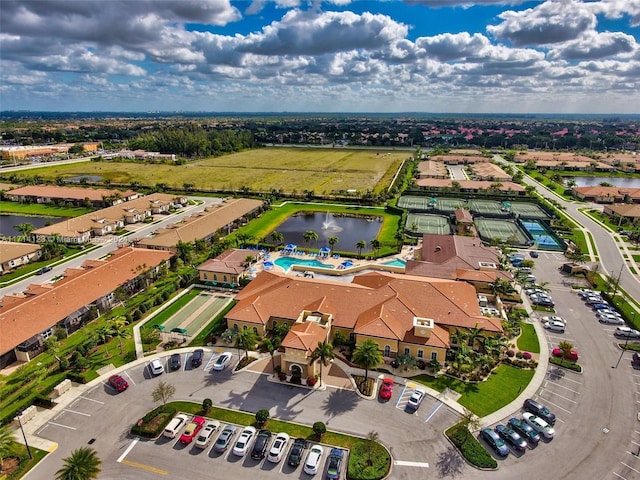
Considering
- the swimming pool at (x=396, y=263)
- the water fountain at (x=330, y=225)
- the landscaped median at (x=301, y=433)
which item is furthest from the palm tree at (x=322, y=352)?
the water fountain at (x=330, y=225)

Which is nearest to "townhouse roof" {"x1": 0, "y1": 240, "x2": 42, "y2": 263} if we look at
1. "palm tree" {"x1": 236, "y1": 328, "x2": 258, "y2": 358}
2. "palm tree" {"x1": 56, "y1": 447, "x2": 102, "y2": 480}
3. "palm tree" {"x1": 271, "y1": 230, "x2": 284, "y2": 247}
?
"palm tree" {"x1": 271, "y1": 230, "x2": 284, "y2": 247}

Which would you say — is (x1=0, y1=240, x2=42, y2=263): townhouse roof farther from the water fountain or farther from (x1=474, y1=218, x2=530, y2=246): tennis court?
(x1=474, y1=218, x2=530, y2=246): tennis court

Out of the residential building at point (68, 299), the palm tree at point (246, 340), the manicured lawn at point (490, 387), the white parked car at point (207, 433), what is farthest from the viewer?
the residential building at point (68, 299)

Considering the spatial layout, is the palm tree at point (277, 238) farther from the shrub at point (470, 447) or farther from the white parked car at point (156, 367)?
the shrub at point (470, 447)

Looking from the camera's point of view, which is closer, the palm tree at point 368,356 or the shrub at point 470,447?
the shrub at point 470,447

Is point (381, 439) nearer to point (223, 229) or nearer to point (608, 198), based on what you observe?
point (223, 229)

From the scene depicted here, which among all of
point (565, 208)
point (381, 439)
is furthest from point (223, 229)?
point (565, 208)
